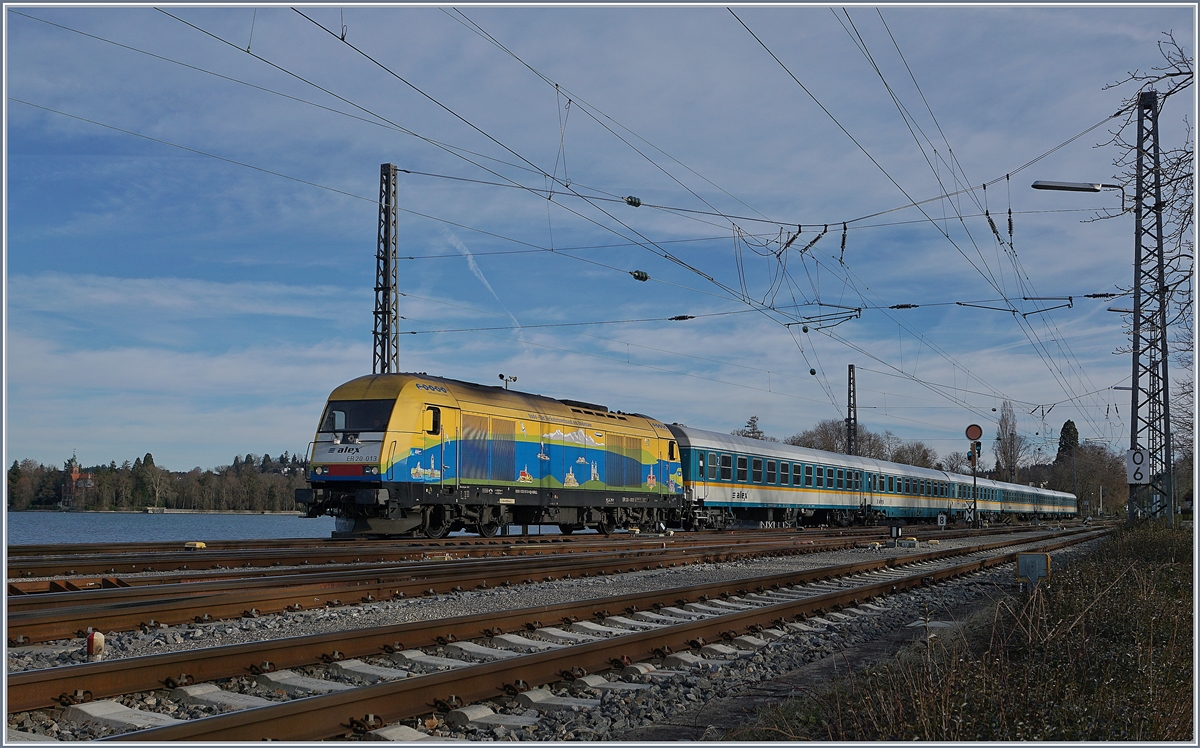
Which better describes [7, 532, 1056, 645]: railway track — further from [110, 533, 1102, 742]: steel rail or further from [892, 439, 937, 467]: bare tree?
[892, 439, 937, 467]: bare tree

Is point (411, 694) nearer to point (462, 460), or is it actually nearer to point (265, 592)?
point (265, 592)

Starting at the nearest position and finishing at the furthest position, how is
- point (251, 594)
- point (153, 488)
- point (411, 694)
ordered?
1. point (411, 694)
2. point (251, 594)
3. point (153, 488)

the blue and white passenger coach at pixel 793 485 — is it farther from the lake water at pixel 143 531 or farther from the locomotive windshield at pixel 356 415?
the locomotive windshield at pixel 356 415

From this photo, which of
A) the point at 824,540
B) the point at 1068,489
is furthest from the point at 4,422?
the point at 1068,489

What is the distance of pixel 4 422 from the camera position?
6422 millimetres

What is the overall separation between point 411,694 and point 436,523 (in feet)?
53.6

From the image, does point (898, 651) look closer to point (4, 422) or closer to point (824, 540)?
point (4, 422)

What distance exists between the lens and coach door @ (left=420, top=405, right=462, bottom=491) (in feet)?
67.6

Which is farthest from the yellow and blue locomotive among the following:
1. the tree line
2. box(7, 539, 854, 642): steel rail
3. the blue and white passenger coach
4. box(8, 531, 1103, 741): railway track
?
the tree line

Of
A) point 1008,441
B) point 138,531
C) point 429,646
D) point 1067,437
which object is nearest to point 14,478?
Result: point 138,531

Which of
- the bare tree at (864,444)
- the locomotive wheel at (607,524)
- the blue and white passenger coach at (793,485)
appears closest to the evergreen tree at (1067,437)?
the bare tree at (864,444)

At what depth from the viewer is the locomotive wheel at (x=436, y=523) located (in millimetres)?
21891

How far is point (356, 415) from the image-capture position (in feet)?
66.6

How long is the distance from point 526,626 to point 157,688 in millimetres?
3802
